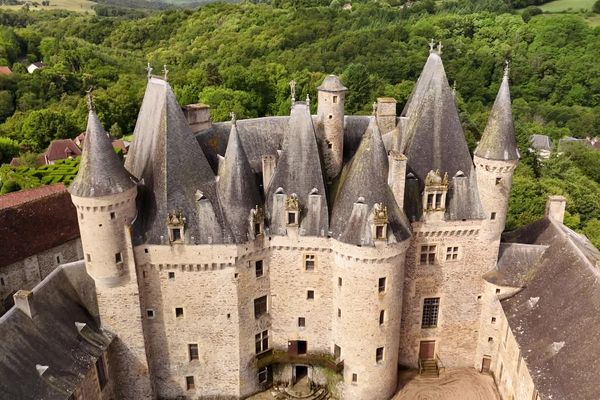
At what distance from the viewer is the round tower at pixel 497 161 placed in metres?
32.3

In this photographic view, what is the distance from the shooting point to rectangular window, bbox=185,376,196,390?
3359cm

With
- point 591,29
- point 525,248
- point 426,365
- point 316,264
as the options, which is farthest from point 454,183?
point 591,29

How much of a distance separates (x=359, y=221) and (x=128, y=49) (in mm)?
123910

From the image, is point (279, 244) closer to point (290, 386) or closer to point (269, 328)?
point (269, 328)

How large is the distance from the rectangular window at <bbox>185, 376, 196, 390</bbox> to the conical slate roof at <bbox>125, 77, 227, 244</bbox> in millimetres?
9768

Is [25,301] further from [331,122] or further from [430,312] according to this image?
[430,312]

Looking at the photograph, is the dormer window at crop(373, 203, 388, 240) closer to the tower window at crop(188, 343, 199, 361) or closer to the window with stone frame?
the window with stone frame

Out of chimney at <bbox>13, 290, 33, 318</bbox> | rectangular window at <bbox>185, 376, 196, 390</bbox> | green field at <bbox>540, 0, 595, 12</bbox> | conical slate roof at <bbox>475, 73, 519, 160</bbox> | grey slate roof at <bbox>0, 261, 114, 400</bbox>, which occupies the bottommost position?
rectangular window at <bbox>185, 376, 196, 390</bbox>

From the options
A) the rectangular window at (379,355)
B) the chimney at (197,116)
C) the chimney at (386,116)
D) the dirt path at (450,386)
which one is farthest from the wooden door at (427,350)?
the chimney at (197,116)

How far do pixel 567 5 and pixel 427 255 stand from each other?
14590 centimetres

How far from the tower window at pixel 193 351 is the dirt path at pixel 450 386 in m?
13.3

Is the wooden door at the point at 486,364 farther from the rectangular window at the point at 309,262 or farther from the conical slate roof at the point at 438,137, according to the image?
the rectangular window at the point at 309,262

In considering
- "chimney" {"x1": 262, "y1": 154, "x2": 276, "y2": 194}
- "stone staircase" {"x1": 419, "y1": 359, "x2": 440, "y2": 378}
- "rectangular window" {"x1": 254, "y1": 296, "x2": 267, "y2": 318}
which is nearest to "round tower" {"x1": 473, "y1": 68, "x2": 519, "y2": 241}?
"stone staircase" {"x1": 419, "y1": 359, "x2": 440, "y2": 378}

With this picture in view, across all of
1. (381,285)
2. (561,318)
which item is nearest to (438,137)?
(381,285)
